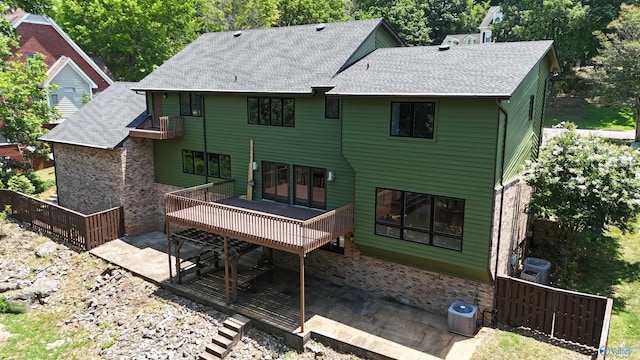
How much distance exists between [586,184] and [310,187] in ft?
29.7

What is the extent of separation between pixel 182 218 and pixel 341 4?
43.8 m

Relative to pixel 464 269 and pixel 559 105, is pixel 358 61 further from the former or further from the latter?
pixel 559 105

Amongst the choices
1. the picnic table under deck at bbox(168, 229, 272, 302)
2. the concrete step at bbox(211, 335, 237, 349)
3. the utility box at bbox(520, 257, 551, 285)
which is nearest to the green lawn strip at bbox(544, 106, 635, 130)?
the utility box at bbox(520, 257, 551, 285)

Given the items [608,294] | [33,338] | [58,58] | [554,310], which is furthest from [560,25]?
[33,338]

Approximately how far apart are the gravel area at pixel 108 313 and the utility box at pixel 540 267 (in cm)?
710

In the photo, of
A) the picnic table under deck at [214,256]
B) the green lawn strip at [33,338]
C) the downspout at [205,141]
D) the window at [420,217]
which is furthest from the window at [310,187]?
the green lawn strip at [33,338]

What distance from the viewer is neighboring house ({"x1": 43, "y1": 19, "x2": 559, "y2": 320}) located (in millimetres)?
12773

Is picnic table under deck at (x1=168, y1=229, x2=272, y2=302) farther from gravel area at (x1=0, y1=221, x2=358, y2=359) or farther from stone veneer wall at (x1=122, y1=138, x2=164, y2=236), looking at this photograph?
stone veneer wall at (x1=122, y1=138, x2=164, y2=236)

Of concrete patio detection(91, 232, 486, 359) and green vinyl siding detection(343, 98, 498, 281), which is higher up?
green vinyl siding detection(343, 98, 498, 281)

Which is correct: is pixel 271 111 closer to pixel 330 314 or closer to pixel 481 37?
pixel 330 314

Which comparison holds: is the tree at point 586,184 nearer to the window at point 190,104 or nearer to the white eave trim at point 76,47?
the window at point 190,104

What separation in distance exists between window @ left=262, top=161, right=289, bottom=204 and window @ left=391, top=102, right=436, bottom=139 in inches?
210

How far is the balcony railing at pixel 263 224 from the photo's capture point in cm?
1345

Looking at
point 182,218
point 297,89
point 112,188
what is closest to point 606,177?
point 297,89
